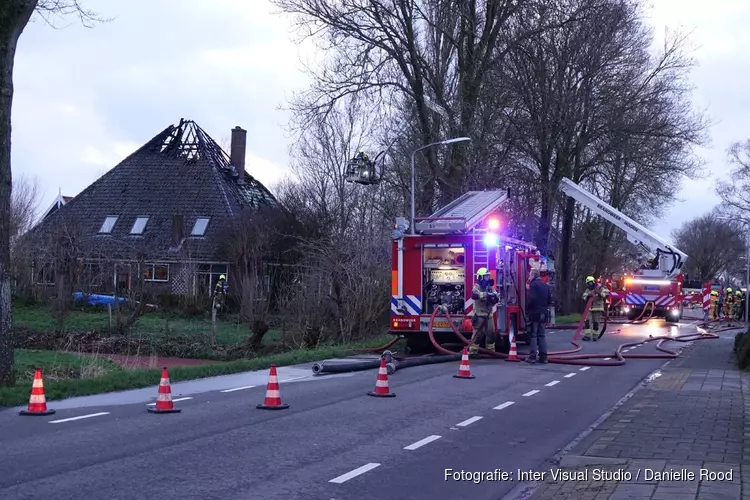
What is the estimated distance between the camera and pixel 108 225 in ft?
150

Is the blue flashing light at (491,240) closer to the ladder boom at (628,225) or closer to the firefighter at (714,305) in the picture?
the ladder boom at (628,225)

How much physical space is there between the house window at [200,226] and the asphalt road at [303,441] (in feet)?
97.9

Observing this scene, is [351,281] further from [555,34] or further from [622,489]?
[622,489]

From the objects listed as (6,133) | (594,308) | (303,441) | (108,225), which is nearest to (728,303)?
(594,308)

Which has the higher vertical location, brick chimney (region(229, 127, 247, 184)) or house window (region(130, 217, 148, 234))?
brick chimney (region(229, 127, 247, 184))

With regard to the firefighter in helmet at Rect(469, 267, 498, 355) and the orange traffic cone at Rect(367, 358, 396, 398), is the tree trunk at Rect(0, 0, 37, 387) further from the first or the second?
the firefighter in helmet at Rect(469, 267, 498, 355)

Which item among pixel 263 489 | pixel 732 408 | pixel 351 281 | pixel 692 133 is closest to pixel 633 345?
pixel 351 281

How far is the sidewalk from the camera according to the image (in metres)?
6.95

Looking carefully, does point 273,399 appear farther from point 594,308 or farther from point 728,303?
point 728,303

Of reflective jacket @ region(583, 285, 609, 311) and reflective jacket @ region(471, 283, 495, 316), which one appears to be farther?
reflective jacket @ region(583, 285, 609, 311)

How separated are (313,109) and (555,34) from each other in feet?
30.3

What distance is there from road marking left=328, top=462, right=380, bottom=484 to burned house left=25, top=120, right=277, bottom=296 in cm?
2332

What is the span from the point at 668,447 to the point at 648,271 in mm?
28716

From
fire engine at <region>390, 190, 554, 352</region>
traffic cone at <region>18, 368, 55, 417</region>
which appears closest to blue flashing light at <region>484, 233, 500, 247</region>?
fire engine at <region>390, 190, 554, 352</region>
